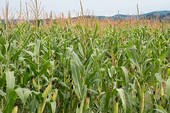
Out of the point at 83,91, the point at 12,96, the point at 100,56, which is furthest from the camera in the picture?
the point at 100,56

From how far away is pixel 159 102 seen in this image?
5.44ft

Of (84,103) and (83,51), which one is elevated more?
(83,51)

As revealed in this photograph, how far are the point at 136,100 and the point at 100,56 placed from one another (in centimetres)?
56

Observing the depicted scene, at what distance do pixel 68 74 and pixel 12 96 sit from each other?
0.91m

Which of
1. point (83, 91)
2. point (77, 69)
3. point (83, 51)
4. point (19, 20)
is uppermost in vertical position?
point (19, 20)

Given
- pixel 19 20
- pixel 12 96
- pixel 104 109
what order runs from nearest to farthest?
1. pixel 12 96
2. pixel 104 109
3. pixel 19 20

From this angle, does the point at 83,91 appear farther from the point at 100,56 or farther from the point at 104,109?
the point at 100,56

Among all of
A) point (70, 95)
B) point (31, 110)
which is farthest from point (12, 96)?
point (70, 95)

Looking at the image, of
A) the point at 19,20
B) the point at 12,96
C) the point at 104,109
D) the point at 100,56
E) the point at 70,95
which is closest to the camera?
the point at 12,96

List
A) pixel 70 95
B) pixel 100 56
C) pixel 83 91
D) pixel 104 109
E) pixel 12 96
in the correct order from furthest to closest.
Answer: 1. pixel 100 56
2. pixel 70 95
3. pixel 104 109
4. pixel 83 91
5. pixel 12 96

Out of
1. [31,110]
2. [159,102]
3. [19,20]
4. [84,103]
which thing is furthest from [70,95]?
[19,20]

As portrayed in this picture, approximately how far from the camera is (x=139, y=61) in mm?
1688

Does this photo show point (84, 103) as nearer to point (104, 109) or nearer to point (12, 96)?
point (104, 109)

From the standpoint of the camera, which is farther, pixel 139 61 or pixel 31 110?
pixel 139 61
